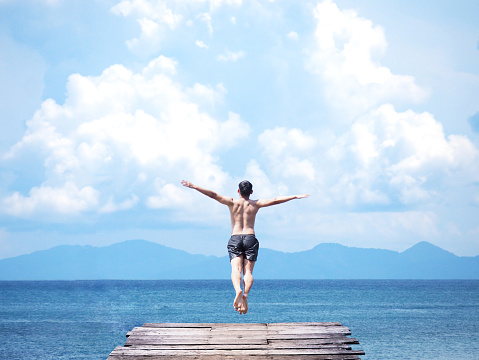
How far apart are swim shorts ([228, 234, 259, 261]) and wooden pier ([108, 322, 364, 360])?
186cm

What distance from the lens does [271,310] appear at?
82.8 meters

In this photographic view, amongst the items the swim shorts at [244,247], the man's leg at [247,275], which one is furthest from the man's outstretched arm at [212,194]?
the man's leg at [247,275]

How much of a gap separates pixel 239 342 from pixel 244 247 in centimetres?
209

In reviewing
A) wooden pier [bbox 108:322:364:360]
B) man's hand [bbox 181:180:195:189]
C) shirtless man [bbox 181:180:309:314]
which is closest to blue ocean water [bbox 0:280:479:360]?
wooden pier [bbox 108:322:364:360]

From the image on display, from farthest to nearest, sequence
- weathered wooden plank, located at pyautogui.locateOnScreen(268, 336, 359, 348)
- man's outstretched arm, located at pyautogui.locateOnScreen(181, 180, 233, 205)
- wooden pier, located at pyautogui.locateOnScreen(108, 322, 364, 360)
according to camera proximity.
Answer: weathered wooden plank, located at pyautogui.locateOnScreen(268, 336, 359, 348) → man's outstretched arm, located at pyautogui.locateOnScreen(181, 180, 233, 205) → wooden pier, located at pyautogui.locateOnScreen(108, 322, 364, 360)

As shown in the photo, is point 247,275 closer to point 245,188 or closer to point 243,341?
point 243,341

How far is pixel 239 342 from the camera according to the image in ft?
A: 45.7

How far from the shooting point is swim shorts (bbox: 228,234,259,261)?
1432cm

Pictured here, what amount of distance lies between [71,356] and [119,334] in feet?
42.6

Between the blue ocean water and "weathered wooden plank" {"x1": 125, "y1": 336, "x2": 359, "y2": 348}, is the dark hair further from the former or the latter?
the blue ocean water

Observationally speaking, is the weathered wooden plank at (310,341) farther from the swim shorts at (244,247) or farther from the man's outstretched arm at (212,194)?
the man's outstretched arm at (212,194)

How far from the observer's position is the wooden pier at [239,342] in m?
12.8

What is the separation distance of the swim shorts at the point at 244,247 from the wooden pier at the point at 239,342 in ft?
6.10

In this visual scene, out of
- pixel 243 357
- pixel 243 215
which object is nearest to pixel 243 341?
pixel 243 357
